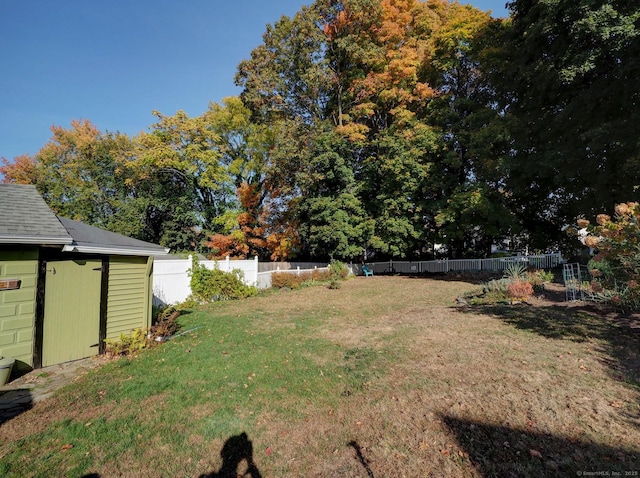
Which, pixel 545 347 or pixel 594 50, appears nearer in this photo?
pixel 545 347

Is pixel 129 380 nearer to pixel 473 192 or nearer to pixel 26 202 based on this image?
pixel 26 202

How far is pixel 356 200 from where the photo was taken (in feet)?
61.3

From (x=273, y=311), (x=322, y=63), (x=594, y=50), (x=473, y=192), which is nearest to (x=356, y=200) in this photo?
(x=473, y=192)

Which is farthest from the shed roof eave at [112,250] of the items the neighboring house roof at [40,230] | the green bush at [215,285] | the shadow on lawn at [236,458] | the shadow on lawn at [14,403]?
the shadow on lawn at [236,458]

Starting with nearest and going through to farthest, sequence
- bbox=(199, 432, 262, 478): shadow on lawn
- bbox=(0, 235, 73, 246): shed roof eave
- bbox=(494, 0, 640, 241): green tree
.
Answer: bbox=(199, 432, 262, 478): shadow on lawn, bbox=(0, 235, 73, 246): shed roof eave, bbox=(494, 0, 640, 241): green tree

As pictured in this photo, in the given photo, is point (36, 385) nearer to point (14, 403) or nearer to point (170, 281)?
point (14, 403)

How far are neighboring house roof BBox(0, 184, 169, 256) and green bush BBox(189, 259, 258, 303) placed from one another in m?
4.80

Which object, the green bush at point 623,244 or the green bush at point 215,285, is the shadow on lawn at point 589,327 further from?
the green bush at point 215,285

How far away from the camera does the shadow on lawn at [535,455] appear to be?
2594 mm

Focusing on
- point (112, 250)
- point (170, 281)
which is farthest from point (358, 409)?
point (170, 281)

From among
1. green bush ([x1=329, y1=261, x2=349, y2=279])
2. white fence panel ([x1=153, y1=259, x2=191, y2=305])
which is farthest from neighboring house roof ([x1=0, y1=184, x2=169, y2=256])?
green bush ([x1=329, y1=261, x2=349, y2=279])

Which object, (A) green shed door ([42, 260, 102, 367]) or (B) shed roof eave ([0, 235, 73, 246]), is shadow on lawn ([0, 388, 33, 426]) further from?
(B) shed roof eave ([0, 235, 73, 246])

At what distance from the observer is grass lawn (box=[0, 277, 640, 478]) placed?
288 cm

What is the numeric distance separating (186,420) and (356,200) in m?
16.2
